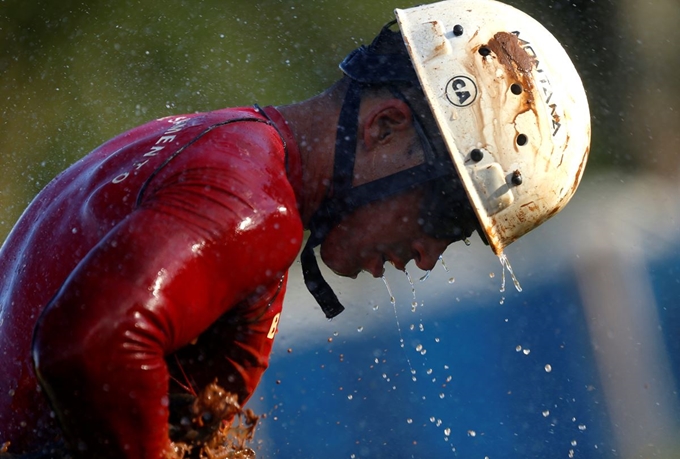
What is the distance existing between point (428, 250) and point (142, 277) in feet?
3.92

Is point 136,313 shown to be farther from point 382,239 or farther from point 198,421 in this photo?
point 382,239

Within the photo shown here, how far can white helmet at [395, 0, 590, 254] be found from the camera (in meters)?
2.47

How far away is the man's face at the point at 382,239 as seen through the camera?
248cm

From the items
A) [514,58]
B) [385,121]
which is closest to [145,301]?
[385,121]

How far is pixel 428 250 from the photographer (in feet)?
8.39

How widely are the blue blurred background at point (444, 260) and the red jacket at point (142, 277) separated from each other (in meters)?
2.79

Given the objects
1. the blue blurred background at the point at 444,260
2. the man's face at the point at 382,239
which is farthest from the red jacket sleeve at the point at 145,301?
the blue blurred background at the point at 444,260

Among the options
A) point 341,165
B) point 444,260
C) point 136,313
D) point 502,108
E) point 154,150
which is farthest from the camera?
Answer: point 444,260

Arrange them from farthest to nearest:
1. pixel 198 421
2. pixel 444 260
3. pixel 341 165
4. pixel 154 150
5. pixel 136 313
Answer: pixel 444 260, pixel 341 165, pixel 154 150, pixel 198 421, pixel 136 313

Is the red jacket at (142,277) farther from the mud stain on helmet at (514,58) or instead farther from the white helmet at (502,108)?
the mud stain on helmet at (514,58)

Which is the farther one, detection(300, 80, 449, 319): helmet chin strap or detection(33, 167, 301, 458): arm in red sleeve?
detection(300, 80, 449, 319): helmet chin strap

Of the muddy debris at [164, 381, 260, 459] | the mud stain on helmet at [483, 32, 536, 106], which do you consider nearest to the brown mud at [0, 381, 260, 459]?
the muddy debris at [164, 381, 260, 459]

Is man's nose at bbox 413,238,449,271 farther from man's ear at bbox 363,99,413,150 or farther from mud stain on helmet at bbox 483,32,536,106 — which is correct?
mud stain on helmet at bbox 483,32,536,106

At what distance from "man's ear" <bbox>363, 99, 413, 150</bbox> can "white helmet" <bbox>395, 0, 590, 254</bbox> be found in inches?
3.8
